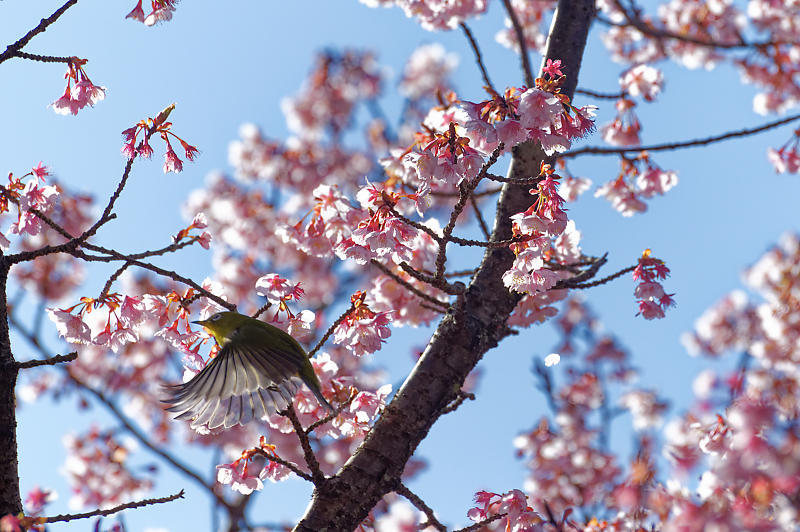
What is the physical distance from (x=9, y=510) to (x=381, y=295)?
2.68 meters

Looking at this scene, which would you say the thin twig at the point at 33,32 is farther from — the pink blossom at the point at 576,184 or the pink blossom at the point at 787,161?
the pink blossom at the point at 787,161

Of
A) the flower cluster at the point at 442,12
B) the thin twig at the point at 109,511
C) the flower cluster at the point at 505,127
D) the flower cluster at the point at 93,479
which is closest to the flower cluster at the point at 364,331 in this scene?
the flower cluster at the point at 505,127

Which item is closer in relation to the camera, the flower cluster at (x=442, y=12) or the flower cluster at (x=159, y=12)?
the flower cluster at (x=159, y=12)

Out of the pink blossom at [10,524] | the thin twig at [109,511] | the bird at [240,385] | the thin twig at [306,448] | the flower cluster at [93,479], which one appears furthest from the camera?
the flower cluster at [93,479]

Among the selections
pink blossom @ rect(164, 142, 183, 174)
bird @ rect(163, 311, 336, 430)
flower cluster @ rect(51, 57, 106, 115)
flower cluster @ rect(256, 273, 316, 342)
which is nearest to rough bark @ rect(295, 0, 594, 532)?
bird @ rect(163, 311, 336, 430)

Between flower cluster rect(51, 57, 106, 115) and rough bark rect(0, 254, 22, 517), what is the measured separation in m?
1.01

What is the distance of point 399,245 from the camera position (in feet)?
9.73

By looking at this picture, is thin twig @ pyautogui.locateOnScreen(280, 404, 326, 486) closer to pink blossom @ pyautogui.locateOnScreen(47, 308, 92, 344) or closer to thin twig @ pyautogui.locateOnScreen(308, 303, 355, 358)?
thin twig @ pyautogui.locateOnScreen(308, 303, 355, 358)

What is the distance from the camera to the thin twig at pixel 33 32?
256 cm

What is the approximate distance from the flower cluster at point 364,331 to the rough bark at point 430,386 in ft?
0.82

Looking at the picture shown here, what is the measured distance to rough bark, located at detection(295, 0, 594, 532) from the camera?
9.50 ft

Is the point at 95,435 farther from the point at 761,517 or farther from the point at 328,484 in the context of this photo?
the point at 761,517

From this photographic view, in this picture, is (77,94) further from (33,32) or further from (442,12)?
(442,12)

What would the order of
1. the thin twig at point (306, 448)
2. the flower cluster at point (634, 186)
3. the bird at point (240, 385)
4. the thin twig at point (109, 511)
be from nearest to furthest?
the thin twig at point (109, 511) < the thin twig at point (306, 448) < the bird at point (240, 385) < the flower cluster at point (634, 186)
